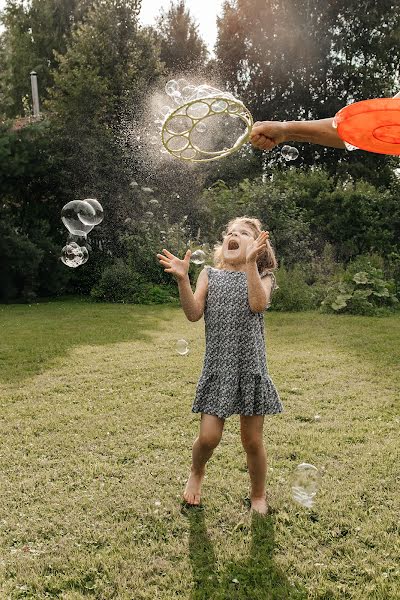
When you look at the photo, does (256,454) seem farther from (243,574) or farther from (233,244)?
(233,244)

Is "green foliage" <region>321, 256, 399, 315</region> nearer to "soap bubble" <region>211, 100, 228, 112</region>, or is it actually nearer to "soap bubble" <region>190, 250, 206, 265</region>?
"soap bubble" <region>190, 250, 206, 265</region>

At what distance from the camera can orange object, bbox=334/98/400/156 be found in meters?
1.99

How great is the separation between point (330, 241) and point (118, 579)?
34.9 feet

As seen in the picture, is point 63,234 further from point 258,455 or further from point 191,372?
point 258,455

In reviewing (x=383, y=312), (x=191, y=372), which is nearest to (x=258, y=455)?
(x=191, y=372)

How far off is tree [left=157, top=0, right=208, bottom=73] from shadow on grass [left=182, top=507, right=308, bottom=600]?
22848 mm

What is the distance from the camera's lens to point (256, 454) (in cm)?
282

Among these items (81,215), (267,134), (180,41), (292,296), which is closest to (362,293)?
(292,296)

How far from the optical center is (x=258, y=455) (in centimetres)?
283

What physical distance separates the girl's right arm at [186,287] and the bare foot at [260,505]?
994mm

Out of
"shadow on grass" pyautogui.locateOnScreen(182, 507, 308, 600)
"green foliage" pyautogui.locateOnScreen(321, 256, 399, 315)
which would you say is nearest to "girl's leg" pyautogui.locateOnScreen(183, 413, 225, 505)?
"shadow on grass" pyautogui.locateOnScreen(182, 507, 308, 600)

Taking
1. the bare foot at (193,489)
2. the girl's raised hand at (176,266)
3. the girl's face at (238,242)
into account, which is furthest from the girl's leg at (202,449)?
the girl's face at (238,242)

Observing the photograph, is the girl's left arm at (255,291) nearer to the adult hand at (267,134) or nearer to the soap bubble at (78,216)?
the adult hand at (267,134)

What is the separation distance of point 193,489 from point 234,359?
0.77 metres
